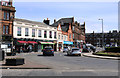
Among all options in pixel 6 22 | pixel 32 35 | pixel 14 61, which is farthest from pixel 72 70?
pixel 32 35

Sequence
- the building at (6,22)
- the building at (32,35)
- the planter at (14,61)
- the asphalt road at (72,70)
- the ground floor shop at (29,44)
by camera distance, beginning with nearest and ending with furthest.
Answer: the asphalt road at (72,70) → the planter at (14,61) → the building at (6,22) → the ground floor shop at (29,44) → the building at (32,35)

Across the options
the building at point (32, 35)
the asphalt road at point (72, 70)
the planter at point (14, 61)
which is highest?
the building at point (32, 35)

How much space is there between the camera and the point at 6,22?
125ft

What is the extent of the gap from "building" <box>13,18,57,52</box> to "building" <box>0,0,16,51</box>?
130cm

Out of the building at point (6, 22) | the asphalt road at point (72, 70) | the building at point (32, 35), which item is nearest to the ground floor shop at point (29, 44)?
the building at point (32, 35)

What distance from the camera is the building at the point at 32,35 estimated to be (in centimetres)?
4004

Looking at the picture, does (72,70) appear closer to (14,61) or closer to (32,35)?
(14,61)

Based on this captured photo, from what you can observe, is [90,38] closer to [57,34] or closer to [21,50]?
[57,34]

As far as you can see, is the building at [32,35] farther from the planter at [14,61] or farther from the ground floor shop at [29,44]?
the planter at [14,61]

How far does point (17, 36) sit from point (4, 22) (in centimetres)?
462

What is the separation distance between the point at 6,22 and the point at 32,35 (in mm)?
8538

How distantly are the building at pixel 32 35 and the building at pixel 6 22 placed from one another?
1.30 metres

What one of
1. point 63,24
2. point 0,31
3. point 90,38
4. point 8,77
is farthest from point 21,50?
point 90,38

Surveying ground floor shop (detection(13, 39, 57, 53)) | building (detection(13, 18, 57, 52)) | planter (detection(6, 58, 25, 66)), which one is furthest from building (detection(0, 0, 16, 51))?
planter (detection(6, 58, 25, 66))
